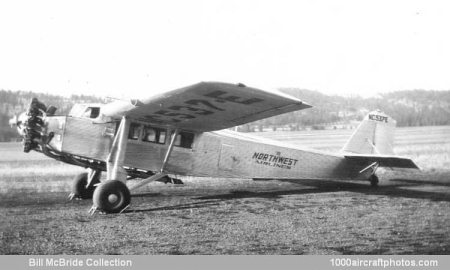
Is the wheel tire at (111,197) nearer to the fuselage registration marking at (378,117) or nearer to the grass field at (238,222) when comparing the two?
the grass field at (238,222)

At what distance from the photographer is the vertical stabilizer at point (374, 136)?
40.5 ft

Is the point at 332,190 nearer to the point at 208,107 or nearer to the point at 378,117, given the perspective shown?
the point at 378,117

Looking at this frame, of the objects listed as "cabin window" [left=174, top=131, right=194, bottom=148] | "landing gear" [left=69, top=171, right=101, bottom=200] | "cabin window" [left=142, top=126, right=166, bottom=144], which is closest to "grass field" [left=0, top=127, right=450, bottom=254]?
"landing gear" [left=69, top=171, right=101, bottom=200]

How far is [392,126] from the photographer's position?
12492 millimetres

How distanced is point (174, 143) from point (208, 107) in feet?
7.23

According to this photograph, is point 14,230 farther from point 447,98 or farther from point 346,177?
point 447,98

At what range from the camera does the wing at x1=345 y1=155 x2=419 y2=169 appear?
32.0ft

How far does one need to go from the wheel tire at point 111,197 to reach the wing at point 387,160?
658 cm

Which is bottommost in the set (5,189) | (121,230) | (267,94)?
(5,189)
